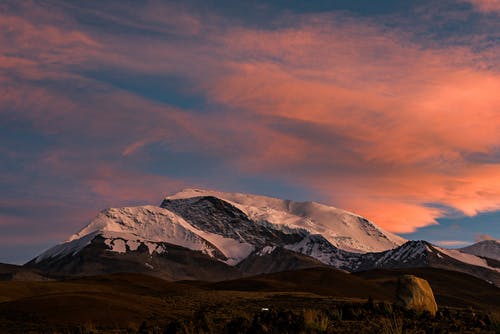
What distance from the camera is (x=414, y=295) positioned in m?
33.8

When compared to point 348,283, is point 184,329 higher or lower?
lower

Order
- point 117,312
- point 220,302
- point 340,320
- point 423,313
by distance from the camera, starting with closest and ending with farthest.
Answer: point 340,320 < point 423,313 < point 117,312 < point 220,302

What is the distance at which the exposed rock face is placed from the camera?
1315 inches

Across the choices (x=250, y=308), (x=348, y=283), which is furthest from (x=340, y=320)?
(x=348, y=283)

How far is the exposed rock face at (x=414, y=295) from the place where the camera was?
33.4 meters

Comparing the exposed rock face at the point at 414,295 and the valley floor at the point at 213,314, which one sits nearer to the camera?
the valley floor at the point at 213,314

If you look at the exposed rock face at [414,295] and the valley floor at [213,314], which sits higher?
the exposed rock face at [414,295]

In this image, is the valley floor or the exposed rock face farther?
the exposed rock face

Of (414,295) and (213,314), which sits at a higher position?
(414,295)

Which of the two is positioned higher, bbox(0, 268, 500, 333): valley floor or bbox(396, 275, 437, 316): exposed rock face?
bbox(396, 275, 437, 316): exposed rock face

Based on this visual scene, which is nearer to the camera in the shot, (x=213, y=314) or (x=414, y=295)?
(x=414, y=295)

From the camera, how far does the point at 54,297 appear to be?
176ft

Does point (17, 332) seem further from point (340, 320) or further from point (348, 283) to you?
point (348, 283)

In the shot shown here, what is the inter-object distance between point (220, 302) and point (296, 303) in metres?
7.89
